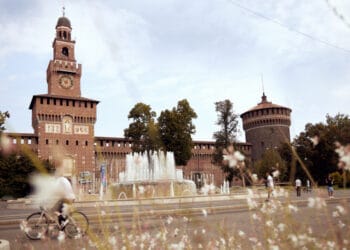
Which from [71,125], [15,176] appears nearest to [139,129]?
[71,125]

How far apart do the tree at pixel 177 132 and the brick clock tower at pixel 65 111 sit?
11.0m

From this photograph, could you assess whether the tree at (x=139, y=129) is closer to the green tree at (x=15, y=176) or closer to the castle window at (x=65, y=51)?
the green tree at (x=15, y=176)

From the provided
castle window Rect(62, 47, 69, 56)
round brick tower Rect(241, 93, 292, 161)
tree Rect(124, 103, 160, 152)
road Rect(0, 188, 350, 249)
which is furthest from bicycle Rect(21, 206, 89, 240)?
round brick tower Rect(241, 93, 292, 161)

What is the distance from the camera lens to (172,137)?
4012 centimetres

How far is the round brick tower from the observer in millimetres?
57737

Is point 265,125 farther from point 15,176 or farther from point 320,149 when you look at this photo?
point 15,176

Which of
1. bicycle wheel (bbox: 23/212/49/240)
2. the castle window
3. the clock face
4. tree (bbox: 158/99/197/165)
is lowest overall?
bicycle wheel (bbox: 23/212/49/240)

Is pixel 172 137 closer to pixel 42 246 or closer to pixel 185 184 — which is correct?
pixel 185 184

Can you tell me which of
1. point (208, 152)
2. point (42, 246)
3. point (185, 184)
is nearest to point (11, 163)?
point (185, 184)

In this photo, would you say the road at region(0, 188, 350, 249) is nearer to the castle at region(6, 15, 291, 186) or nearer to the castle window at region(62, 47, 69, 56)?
the castle at region(6, 15, 291, 186)

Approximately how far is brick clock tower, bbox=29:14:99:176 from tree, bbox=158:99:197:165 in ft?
36.1

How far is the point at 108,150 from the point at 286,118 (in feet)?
88.3

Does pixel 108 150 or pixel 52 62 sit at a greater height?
pixel 52 62

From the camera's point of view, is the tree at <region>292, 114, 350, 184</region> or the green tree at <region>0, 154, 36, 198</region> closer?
the green tree at <region>0, 154, 36, 198</region>
